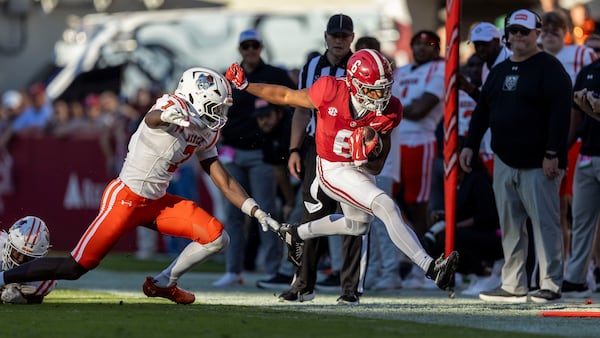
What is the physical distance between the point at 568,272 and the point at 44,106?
12.3 metres

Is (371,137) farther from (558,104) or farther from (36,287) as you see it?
(36,287)

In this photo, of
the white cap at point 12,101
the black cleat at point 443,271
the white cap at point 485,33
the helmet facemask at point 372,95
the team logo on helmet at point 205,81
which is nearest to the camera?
the black cleat at point 443,271

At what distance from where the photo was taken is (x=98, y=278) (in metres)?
15.3

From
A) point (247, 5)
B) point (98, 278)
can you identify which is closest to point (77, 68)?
point (247, 5)

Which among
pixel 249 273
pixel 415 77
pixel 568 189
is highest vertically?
pixel 415 77

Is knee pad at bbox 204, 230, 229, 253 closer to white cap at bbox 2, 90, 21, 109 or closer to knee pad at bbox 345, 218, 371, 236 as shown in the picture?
knee pad at bbox 345, 218, 371, 236

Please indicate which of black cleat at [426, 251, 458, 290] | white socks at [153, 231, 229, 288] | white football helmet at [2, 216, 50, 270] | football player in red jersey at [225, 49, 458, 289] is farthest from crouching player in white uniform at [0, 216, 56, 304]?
black cleat at [426, 251, 458, 290]

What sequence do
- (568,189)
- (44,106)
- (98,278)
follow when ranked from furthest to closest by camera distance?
(44,106) → (98,278) → (568,189)

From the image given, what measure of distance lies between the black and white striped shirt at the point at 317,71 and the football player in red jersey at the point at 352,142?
0.95m

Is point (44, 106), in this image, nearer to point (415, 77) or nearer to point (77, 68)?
point (77, 68)

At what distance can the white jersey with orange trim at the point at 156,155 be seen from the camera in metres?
10.7

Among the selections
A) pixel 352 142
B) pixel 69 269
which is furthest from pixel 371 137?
pixel 69 269

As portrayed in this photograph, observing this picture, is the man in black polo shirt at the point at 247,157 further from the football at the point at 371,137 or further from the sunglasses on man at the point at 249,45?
the football at the point at 371,137

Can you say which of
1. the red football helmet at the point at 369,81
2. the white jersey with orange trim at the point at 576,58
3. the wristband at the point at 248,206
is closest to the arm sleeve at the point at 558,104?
the red football helmet at the point at 369,81
